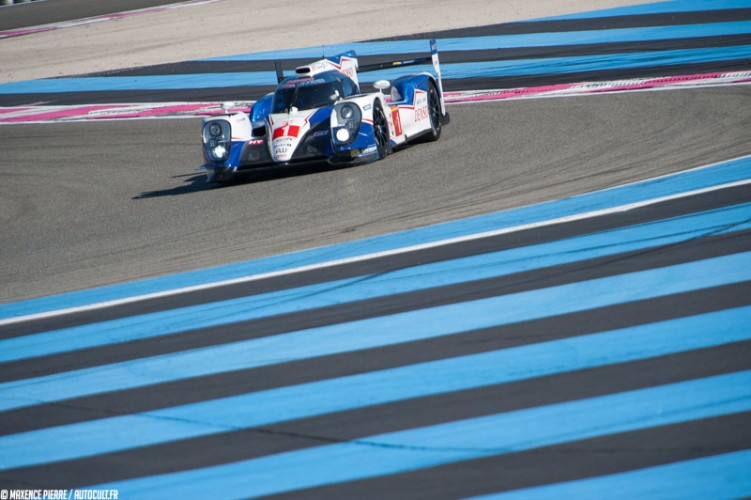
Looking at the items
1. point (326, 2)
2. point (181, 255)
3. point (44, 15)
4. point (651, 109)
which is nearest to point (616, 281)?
point (181, 255)

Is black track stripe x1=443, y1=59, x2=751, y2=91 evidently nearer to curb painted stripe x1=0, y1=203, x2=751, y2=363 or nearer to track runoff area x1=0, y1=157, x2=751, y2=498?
track runoff area x1=0, y1=157, x2=751, y2=498

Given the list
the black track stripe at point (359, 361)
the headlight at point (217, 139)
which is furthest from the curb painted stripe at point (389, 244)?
the headlight at point (217, 139)

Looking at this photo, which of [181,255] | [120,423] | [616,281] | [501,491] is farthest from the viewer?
[181,255]

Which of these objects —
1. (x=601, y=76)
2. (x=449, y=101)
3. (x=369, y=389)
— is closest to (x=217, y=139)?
(x=449, y=101)

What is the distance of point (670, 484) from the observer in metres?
4.37

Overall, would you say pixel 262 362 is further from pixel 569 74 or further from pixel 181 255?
pixel 569 74

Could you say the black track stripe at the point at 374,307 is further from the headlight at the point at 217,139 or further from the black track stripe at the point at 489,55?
the black track stripe at the point at 489,55

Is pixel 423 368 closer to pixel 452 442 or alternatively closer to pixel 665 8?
pixel 452 442

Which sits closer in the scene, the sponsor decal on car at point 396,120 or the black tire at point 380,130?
the black tire at point 380,130

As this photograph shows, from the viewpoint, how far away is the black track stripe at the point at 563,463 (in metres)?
4.54

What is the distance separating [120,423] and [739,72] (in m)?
12.0

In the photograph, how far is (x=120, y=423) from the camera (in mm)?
5828

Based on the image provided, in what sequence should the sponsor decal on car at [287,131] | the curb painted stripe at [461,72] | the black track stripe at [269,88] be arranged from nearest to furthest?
the sponsor decal on car at [287,131]
the black track stripe at [269,88]
the curb painted stripe at [461,72]

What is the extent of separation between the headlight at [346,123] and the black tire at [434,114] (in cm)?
170
